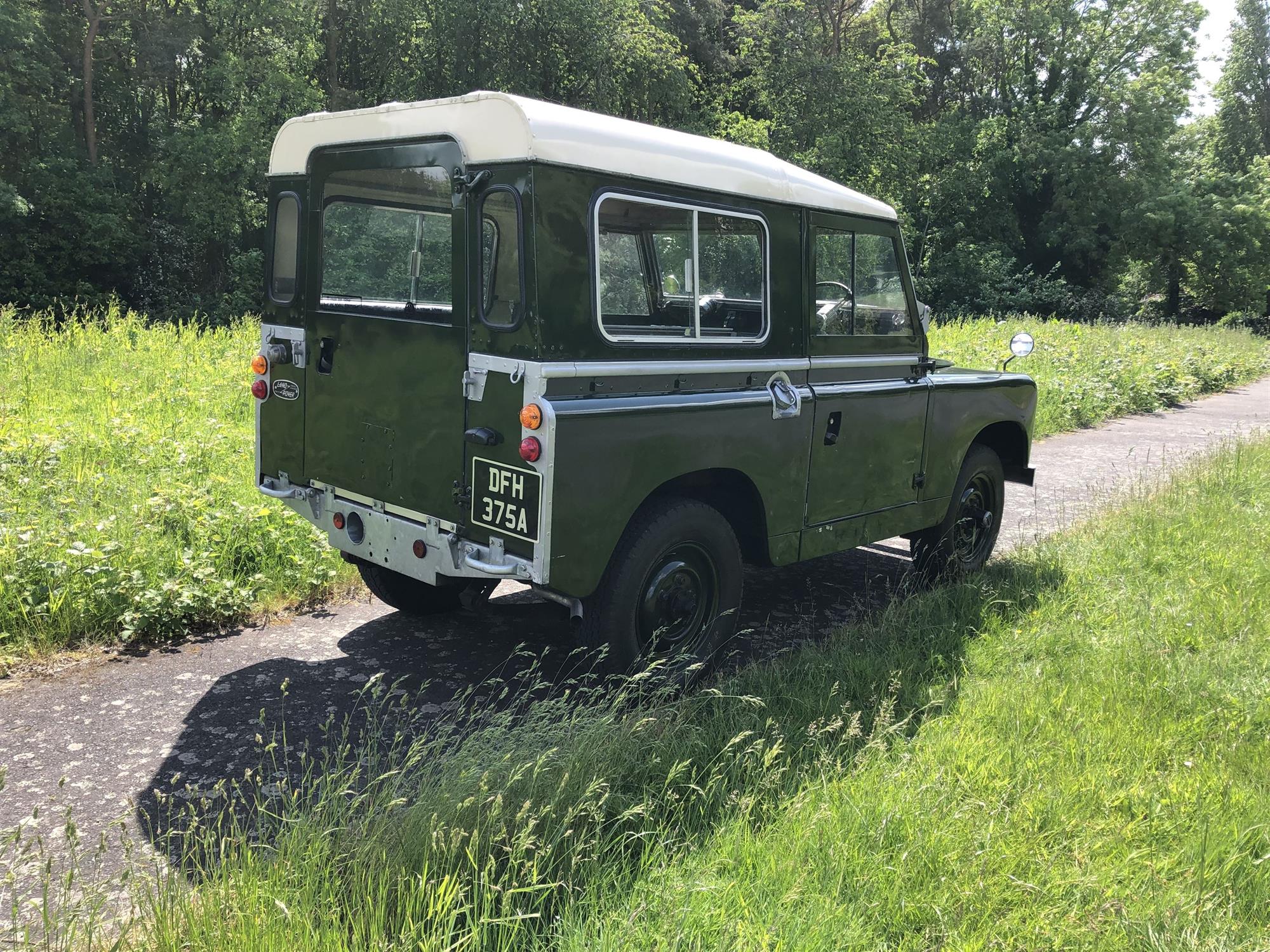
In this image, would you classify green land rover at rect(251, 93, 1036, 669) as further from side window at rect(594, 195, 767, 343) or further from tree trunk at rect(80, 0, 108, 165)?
tree trunk at rect(80, 0, 108, 165)

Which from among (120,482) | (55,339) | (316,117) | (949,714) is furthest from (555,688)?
(55,339)

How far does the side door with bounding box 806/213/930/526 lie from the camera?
16.0 feet

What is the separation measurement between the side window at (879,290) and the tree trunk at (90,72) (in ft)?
83.2

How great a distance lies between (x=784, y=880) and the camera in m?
2.83

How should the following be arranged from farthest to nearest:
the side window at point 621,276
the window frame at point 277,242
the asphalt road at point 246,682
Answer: the window frame at point 277,242 → the side window at point 621,276 → the asphalt road at point 246,682

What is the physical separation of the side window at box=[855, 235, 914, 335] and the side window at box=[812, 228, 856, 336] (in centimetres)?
7

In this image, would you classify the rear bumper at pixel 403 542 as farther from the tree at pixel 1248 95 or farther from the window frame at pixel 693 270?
the tree at pixel 1248 95

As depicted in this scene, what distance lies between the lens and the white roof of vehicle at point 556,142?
362 cm

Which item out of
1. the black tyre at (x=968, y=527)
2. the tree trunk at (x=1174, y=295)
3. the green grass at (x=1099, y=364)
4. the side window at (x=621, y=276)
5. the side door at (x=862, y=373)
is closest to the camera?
the side window at (x=621, y=276)

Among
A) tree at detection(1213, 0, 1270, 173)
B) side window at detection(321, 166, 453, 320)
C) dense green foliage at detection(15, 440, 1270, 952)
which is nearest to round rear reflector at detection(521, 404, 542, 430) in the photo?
side window at detection(321, 166, 453, 320)

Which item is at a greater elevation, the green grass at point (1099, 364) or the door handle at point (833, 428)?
the green grass at point (1099, 364)

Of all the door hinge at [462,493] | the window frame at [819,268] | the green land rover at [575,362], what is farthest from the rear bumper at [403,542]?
the window frame at [819,268]

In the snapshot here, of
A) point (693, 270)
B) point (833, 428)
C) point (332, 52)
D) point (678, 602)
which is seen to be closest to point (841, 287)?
point (833, 428)

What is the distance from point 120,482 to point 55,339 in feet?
18.3
